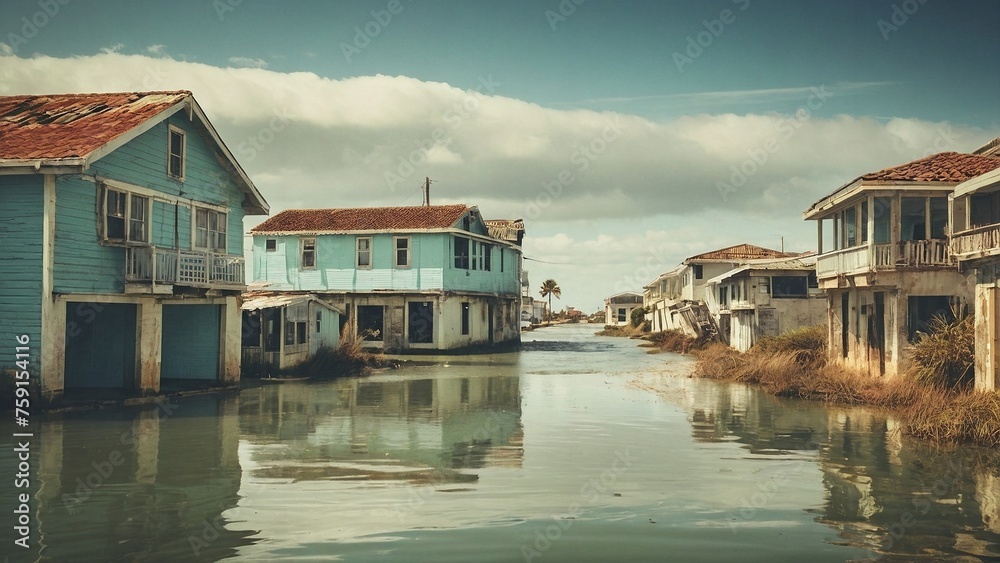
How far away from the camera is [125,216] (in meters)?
20.5

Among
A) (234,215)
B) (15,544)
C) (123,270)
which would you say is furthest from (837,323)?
(15,544)

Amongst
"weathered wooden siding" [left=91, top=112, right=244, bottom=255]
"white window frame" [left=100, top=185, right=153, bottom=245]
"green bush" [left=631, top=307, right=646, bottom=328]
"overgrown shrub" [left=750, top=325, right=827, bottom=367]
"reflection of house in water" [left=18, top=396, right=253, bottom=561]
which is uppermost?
"weathered wooden siding" [left=91, top=112, right=244, bottom=255]

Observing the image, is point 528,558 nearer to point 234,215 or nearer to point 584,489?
point 584,489

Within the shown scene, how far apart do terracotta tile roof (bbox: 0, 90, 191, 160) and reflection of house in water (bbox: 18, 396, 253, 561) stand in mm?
6116

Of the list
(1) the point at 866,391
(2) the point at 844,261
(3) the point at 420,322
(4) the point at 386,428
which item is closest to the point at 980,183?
(1) the point at 866,391

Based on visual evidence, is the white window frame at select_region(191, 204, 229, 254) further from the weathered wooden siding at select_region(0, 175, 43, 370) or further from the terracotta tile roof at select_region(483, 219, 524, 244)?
the terracotta tile roof at select_region(483, 219, 524, 244)

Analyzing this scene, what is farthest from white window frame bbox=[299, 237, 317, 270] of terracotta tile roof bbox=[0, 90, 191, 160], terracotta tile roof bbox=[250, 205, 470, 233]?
terracotta tile roof bbox=[0, 90, 191, 160]

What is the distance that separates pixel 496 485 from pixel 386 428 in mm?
5960

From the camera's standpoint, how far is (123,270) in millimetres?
20484

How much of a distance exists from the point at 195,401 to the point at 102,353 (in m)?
3.47

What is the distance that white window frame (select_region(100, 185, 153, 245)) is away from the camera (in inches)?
779

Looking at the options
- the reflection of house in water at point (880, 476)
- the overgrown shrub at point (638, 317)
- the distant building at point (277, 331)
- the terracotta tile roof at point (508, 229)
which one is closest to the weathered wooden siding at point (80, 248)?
the distant building at point (277, 331)

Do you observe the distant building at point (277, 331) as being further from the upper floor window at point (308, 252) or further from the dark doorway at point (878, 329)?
the dark doorway at point (878, 329)

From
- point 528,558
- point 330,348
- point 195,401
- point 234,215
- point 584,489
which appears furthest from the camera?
point 330,348
